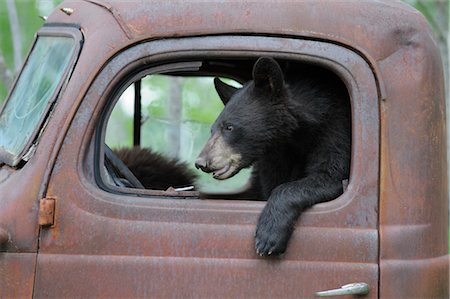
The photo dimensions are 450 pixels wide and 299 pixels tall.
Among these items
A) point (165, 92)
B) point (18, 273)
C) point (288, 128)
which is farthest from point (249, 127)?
point (165, 92)

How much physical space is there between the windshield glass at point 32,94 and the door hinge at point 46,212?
0.23 m

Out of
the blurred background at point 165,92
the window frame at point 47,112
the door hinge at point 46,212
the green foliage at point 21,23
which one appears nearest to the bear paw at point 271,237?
the door hinge at point 46,212

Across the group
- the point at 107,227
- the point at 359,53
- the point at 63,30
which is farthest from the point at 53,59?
the point at 359,53

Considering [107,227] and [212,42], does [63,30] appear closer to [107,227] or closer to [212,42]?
[212,42]

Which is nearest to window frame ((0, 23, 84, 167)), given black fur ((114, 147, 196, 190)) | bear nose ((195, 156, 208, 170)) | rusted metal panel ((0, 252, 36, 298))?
rusted metal panel ((0, 252, 36, 298))

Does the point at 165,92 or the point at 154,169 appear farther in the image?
the point at 165,92

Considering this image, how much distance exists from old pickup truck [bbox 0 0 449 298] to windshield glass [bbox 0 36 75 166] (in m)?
0.02

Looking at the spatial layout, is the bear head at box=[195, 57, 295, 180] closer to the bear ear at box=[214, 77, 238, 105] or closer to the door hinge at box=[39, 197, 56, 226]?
the bear ear at box=[214, 77, 238, 105]

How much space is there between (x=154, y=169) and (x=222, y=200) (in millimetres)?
1397

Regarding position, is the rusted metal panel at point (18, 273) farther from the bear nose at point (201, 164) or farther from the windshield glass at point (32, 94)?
the bear nose at point (201, 164)

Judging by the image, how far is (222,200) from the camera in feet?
10.2

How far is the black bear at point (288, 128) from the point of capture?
132 inches

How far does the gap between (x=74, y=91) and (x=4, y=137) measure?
0.57m

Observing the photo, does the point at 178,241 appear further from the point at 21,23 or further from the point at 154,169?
the point at 21,23
